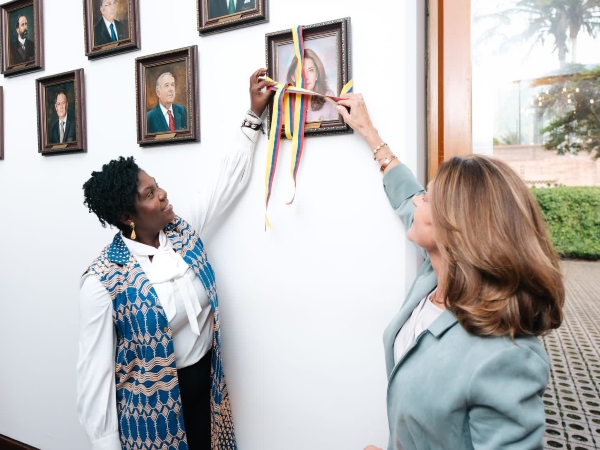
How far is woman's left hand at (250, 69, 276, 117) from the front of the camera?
61.5 inches

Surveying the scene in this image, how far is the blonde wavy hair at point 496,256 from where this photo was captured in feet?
2.91

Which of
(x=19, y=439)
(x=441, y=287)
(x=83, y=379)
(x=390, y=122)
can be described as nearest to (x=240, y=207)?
(x=390, y=122)

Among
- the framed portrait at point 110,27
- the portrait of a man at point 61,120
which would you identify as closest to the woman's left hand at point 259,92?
the framed portrait at point 110,27

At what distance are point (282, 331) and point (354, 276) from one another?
0.36 meters

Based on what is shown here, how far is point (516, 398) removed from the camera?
33.0 inches

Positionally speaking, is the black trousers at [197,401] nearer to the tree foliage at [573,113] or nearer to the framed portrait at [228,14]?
the framed portrait at [228,14]

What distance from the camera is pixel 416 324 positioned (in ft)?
3.68

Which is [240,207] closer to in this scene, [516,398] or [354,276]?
[354,276]

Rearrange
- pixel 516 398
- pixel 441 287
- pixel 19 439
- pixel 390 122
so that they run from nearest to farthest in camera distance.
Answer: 1. pixel 516 398
2. pixel 441 287
3. pixel 390 122
4. pixel 19 439

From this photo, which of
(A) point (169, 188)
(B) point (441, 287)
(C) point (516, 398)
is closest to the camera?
(C) point (516, 398)

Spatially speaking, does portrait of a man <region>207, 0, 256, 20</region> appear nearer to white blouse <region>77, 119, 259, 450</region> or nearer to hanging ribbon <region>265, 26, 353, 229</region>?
hanging ribbon <region>265, 26, 353, 229</region>

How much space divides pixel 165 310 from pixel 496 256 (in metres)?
1.04

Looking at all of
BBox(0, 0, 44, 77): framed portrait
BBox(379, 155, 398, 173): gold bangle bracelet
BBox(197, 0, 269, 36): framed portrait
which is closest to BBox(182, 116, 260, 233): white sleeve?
BBox(197, 0, 269, 36): framed portrait

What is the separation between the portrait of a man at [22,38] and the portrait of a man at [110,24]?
0.46 metres
